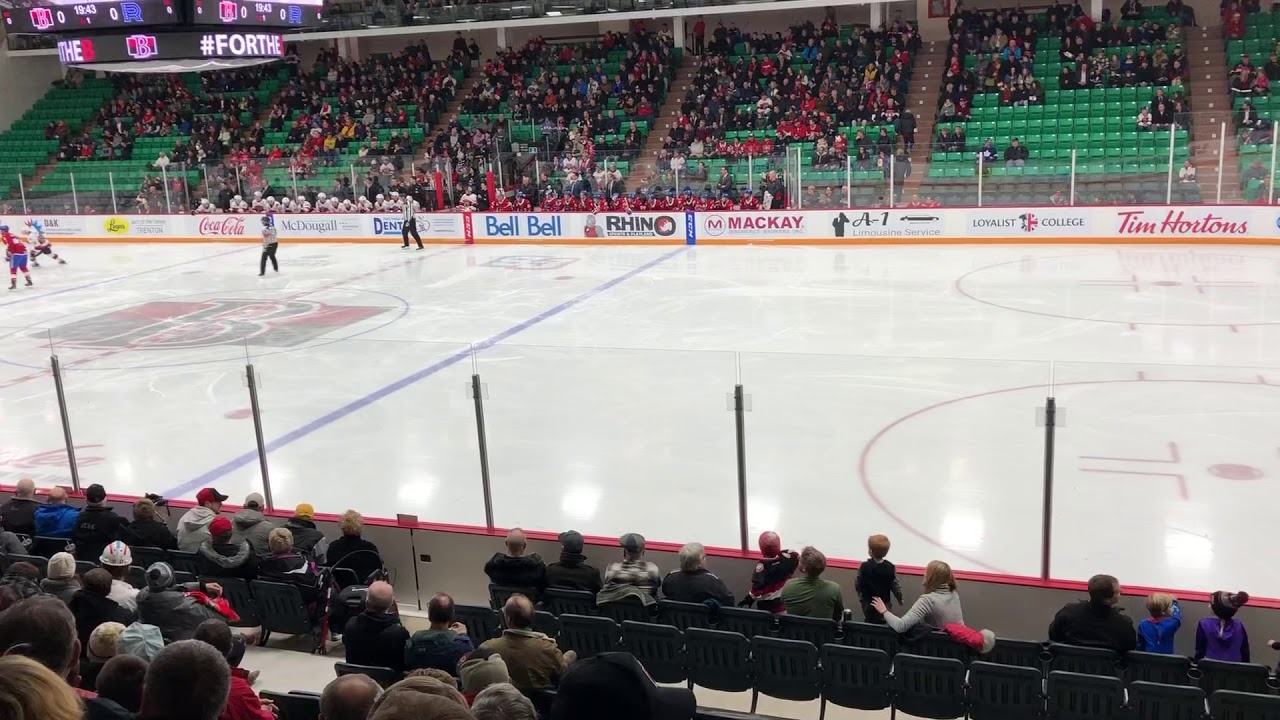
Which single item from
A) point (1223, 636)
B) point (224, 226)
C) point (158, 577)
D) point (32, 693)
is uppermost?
point (32, 693)

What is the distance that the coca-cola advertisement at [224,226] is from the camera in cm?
3017

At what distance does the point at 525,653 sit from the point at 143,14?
13553 millimetres

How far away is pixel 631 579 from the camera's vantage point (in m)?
6.42

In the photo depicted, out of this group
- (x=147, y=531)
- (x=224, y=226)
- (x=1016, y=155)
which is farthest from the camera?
(x=224, y=226)

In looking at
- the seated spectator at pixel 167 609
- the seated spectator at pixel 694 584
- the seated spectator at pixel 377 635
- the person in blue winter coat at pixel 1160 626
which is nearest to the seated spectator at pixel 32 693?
the seated spectator at pixel 377 635

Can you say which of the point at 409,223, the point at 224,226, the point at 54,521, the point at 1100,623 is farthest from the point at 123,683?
the point at 224,226

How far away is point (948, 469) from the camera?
26.5 ft

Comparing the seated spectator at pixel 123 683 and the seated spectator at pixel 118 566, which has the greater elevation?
the seated spectator at pixel 123 683

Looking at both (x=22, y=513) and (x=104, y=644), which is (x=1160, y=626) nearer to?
(x=104, y=644)

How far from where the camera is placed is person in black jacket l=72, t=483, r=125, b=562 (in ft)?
24.8

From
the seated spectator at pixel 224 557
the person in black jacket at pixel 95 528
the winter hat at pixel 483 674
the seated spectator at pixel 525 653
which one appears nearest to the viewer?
the winter hat at pixel 483 674

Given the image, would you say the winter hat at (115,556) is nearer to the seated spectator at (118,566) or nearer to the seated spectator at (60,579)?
the seated spectator at (118,566)

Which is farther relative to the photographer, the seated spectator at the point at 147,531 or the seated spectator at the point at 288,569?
the seated spectator at the point at 147,531

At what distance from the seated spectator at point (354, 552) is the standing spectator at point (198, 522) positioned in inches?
40.0
